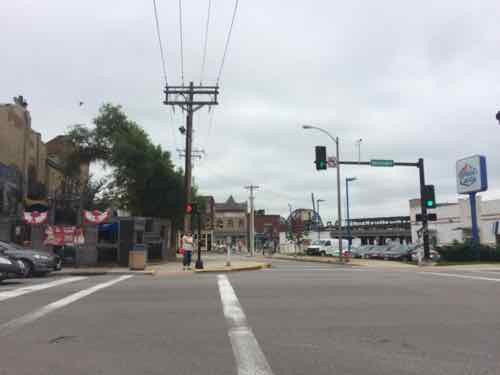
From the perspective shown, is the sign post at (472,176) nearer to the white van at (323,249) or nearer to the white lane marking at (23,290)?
the white van at (323,249)

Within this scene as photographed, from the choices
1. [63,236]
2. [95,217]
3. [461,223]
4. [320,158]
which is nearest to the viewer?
[63,236]

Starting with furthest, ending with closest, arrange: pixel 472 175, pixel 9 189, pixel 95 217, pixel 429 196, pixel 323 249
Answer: pixel 323 249
pixel 472 175
pixel 9 189
pixel 429 196
pixel 95 217

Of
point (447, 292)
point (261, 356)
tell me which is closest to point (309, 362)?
point (261, 356)

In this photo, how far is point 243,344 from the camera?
695 cm

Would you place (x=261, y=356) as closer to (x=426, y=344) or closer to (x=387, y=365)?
(x=387, y=365)

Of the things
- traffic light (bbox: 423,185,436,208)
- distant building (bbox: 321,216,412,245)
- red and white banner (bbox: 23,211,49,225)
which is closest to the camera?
red and white banner (bbox: 23,211,49,225)

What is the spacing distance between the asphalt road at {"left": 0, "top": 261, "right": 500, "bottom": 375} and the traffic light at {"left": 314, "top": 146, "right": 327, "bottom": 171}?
14061 mm

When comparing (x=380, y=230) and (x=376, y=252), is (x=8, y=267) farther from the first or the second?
(x=380, y=230)

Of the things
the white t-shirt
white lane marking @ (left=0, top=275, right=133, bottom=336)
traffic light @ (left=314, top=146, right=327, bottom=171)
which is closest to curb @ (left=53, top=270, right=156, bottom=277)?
the white t-shirt

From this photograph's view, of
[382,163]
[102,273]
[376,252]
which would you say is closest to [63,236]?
[102,273]

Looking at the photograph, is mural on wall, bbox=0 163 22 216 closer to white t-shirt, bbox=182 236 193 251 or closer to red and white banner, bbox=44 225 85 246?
red and white banner, bbox=44 225 85 246

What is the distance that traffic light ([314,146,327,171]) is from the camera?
2673cm

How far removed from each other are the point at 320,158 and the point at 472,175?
43.2 ft

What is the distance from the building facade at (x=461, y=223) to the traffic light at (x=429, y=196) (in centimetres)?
2022
